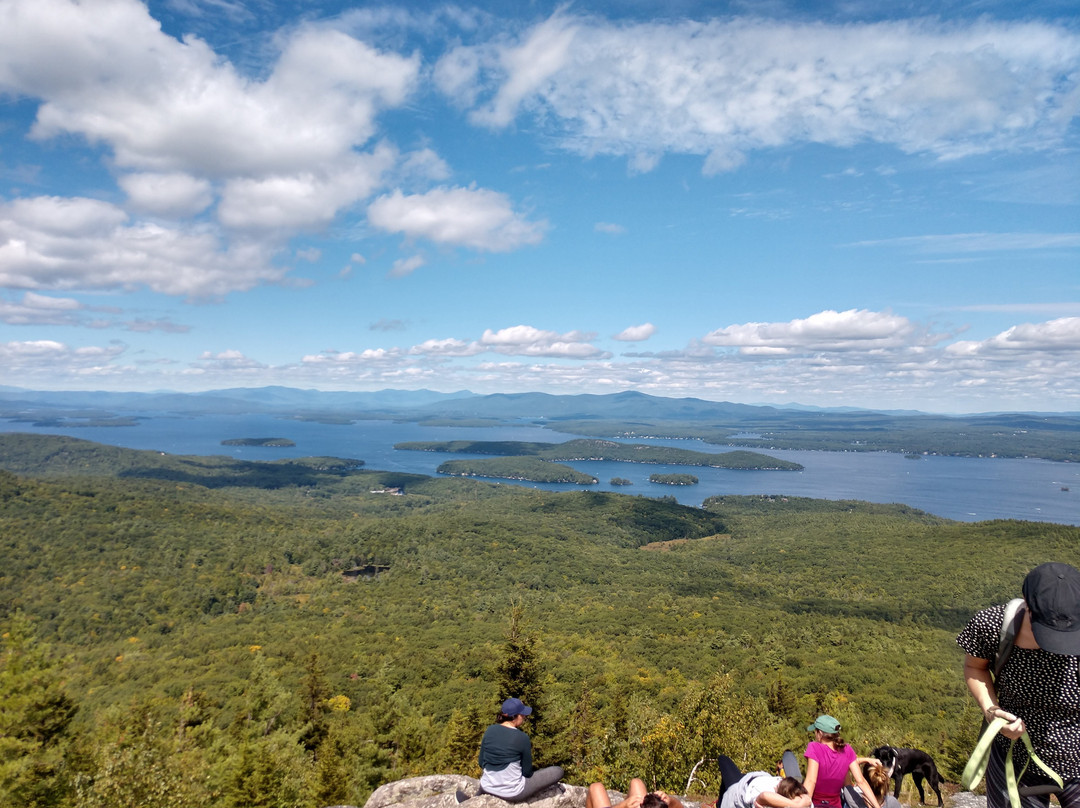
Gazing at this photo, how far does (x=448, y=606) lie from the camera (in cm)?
8000

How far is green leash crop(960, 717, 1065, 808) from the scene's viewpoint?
4.47m

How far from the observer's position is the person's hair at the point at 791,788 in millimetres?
7137

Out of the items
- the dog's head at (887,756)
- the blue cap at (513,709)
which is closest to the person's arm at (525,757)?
the blue cap at (513,709)

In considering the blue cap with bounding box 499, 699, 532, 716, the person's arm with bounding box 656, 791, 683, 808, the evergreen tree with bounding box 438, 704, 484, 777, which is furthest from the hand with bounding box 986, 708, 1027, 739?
the evergreen tree with bounding box 438, 704, 484, 777

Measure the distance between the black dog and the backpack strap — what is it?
4.59 meters

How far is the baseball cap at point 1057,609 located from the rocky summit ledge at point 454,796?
7.18 meters

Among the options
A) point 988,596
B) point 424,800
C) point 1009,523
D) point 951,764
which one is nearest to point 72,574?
point 424,800

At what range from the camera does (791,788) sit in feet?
23.5

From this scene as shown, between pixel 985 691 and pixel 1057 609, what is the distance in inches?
48.6

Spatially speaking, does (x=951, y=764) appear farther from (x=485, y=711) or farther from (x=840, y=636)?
(x=840, y=636)

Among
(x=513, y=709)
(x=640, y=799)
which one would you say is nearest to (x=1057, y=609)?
(x=640, y=799)

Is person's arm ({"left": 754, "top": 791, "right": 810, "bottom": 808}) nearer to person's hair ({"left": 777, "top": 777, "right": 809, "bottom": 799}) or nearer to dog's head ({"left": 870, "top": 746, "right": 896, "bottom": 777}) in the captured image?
person's hair ({"left": 777, "top": 777, "right": 809, "bottom": 799})

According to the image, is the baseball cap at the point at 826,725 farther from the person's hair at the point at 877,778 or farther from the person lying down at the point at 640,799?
the person lying down at the point at 640,799

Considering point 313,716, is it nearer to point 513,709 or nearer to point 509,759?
point 509,759
